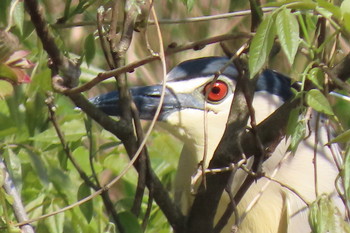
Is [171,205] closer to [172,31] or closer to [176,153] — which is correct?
[176,153]

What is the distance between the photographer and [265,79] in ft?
7.77

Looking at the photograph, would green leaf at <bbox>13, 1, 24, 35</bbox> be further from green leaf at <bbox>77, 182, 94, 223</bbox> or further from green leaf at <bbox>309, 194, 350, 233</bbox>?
green leaf at <bbox>309, 194, 350, 233</bbox>

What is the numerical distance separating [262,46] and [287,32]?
0.14ft

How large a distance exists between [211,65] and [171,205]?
0.53m

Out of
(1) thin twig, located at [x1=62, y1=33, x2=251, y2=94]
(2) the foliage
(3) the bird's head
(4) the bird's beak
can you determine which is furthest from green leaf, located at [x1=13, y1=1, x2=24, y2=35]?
(3) the bird's head

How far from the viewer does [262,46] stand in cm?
131

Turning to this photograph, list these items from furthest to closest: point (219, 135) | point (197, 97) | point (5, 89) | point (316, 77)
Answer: point (219, 135) → point (197, 97) → point (316, 77) → point (5, 89)

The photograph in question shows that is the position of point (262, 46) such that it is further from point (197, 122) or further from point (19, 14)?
point (197, 122)

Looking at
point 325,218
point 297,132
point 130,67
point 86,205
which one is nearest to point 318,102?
point 297,132

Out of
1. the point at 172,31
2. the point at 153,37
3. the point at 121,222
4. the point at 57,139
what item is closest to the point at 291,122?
the point at 121,222

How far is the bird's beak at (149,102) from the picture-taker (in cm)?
199

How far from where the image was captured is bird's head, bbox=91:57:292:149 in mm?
2148

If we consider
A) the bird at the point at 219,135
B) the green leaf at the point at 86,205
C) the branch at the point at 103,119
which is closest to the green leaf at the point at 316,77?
the branch at the point at 103,119

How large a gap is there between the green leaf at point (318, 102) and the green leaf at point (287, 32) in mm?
96
